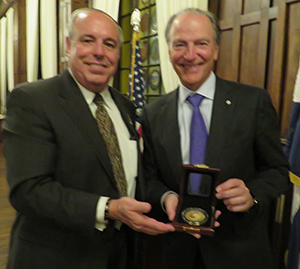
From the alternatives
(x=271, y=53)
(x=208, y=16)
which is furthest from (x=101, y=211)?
(x=271, y=53)

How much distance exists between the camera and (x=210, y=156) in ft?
4.75

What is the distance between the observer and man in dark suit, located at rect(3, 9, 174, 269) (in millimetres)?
1193

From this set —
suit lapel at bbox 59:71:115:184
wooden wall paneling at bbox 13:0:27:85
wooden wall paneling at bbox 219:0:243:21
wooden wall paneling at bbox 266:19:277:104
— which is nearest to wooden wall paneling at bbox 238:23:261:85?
wooden wall paneling at bbox 266:19:277:104

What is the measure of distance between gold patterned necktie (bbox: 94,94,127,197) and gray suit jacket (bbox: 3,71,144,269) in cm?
5

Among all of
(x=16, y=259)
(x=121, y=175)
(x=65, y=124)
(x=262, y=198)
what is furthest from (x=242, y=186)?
(x=16, y=259)

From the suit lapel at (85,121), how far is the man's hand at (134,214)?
18 cm

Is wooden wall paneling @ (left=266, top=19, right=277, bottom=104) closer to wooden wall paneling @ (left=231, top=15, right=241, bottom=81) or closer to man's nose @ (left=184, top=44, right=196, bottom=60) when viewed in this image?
wooden wall paneling @ (left=231, top=15, right=241, bottom=81)

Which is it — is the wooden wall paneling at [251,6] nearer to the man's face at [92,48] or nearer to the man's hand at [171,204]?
the man's face at [92,48]

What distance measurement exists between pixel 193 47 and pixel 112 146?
699mm

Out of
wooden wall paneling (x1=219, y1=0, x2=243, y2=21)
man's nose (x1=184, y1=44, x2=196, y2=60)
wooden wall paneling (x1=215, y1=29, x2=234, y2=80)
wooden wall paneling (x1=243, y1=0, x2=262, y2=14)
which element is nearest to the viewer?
man's nose (x1=184, y1=44, x2=196, y2=60)

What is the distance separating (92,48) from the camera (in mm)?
1434

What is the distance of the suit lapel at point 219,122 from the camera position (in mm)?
1449

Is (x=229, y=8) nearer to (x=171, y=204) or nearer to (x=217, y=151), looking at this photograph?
(x=217, y=151)

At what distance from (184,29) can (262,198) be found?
978mm
